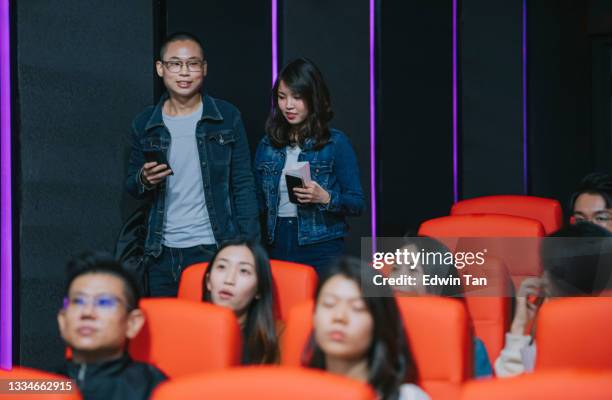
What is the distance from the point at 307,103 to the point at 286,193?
0.39 metres

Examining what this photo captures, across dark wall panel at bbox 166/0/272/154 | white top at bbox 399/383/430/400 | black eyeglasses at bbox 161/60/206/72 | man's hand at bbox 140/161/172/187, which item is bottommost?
white top at bbox 399/383/430/400

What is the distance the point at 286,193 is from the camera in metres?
4.21

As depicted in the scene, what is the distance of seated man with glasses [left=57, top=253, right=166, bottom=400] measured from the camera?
277cm

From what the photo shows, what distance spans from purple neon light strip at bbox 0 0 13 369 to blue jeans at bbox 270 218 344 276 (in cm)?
109

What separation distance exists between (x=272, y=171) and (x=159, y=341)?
1458mm

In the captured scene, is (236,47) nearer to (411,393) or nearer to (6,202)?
(6,202)

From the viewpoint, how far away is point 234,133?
A: 161 inches

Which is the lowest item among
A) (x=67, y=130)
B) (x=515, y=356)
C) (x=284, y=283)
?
(x=515, y=356)

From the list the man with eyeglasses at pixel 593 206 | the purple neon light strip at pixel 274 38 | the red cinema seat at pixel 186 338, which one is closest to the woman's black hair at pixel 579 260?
the man with eyeglasses at pixel 593 206

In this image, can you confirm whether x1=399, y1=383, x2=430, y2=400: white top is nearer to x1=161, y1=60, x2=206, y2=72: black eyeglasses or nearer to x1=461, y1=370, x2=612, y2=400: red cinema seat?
x1=461, y1=370, x2=612, y2=400: red cinema seat

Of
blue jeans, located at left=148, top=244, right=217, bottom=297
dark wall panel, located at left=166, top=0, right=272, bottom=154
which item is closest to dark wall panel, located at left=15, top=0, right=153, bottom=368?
dark wall panel, located at left=166, top=0, right=272, bottom=154

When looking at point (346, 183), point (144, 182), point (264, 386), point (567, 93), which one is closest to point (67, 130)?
point (144, 182)

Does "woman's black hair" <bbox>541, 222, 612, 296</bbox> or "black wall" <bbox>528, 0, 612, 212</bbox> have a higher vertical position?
"black wall" <bbox>528, 0, 612, 212</bbox>

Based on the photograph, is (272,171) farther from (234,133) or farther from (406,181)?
(406,181)
